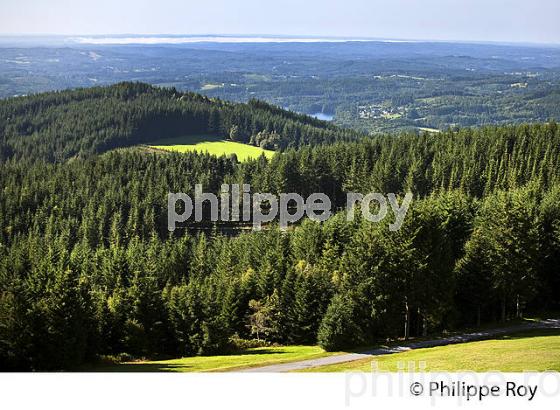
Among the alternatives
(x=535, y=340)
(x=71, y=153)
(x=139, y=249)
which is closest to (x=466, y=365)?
(x=535, y=340)

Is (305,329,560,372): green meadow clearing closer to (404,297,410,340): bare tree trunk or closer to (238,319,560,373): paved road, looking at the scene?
(238,319,560,373): paved road

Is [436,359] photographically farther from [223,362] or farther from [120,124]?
[120,124]

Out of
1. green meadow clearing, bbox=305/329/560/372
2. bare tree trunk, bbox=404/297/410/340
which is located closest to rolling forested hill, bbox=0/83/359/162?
bare tree trunk, bbox=404/297/410/340

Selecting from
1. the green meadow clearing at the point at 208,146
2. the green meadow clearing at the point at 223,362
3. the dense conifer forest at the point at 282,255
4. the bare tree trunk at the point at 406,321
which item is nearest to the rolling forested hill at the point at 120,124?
the green meadow clearing at the point at 208,146

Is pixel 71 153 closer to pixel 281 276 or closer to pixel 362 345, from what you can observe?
pixel 281 276

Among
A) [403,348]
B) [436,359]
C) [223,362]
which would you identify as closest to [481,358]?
[436,359]
